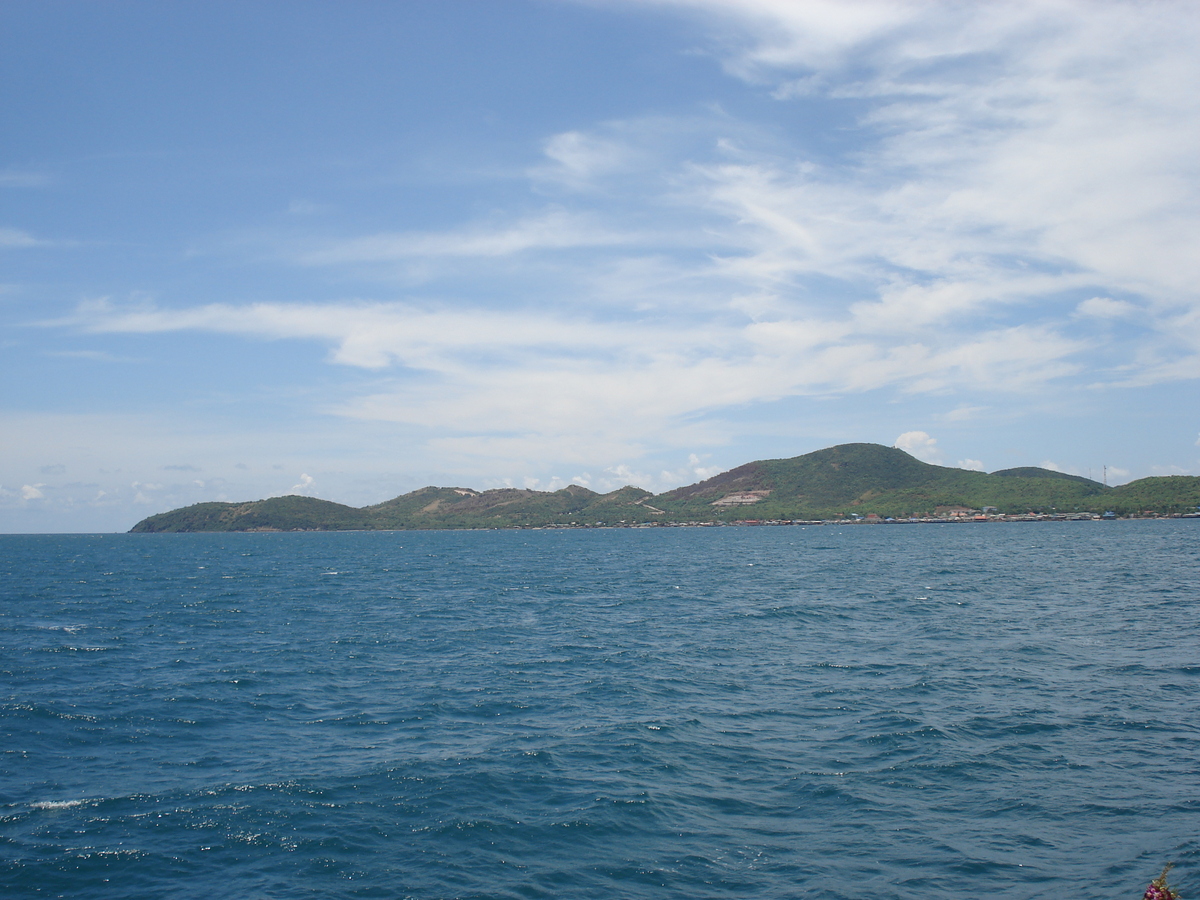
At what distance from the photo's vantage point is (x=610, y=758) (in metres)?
25.3

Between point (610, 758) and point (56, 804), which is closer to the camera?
point (56, 804)

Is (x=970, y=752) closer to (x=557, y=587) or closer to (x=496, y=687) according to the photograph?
(x=496, y=687)

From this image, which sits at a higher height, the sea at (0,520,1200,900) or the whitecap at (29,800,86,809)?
the whitecap at (29,800,86,809)

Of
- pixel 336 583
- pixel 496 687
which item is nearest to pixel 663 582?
pixel 336 583

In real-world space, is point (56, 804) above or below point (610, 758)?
above

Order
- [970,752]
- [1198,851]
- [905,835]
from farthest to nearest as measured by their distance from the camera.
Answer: [970,752] → [905,835] → [1198,851]

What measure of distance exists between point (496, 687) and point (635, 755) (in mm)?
11809

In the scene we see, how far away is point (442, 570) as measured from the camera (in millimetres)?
117500

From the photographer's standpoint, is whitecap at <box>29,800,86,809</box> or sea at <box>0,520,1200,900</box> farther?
whitecap at <box>29,800,86,809</box>

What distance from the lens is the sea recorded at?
17.6m

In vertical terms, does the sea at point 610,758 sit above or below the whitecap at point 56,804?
below

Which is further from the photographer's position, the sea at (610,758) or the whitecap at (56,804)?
the whitecap at (56,804)

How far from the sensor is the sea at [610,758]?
693 inches

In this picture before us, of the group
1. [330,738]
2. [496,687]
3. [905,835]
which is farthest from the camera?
[496,687]
